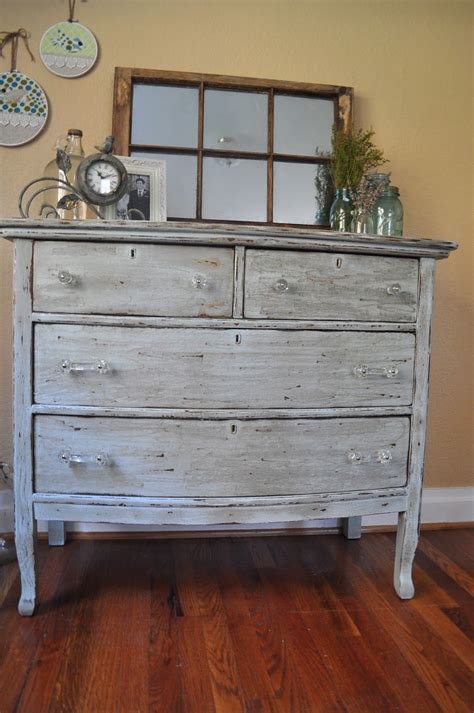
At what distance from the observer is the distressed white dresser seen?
4.44 ft

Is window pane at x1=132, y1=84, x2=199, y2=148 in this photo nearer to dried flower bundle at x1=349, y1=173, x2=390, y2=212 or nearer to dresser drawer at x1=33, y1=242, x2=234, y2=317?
dried flower bundle at x1=349, y1=173, x2=390, y2=212

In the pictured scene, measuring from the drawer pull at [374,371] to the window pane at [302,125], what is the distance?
0.94 metres

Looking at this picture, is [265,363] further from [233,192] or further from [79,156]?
[79,156]

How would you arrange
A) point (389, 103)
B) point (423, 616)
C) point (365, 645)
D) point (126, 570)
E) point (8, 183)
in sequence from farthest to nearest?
1. point (389, 103)
2. point (8, 183)
3. point (126, 570)
4. point (423, 616)
5. point (365, 645)

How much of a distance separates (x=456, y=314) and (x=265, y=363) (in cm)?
110

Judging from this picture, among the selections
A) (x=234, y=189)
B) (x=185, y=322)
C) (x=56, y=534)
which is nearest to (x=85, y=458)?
(x=185, y=322)

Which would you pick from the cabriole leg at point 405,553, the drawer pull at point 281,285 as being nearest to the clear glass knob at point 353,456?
the cabriole leg at point 405,553

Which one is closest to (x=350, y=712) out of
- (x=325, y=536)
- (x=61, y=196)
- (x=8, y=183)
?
(x=325, y=536)

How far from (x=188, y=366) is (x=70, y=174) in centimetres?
82

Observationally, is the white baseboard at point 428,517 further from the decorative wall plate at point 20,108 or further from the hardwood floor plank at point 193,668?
the decorative wall plate at point 20,108

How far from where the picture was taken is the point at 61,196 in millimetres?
1754

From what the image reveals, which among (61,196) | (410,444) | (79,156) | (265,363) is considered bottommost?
(410,444)

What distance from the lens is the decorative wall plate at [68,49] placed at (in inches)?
72.3

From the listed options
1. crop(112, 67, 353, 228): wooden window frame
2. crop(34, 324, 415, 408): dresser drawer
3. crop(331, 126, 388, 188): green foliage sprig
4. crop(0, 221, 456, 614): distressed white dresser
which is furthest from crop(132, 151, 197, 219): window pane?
crop(34, 324, 415, 408): dresser drawer
